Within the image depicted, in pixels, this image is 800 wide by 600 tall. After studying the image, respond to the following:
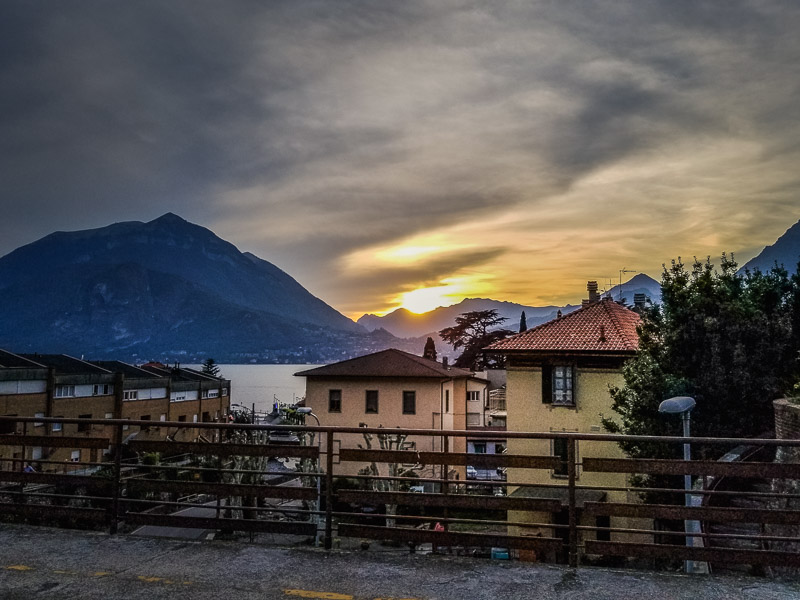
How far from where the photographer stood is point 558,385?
30.4 meters

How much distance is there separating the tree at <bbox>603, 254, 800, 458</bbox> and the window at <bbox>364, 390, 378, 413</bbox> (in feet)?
87.3

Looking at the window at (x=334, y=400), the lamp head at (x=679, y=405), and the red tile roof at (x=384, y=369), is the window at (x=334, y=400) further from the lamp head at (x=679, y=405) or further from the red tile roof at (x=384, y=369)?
the lamp head at (x=679, y=405)

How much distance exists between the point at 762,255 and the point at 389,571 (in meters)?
222

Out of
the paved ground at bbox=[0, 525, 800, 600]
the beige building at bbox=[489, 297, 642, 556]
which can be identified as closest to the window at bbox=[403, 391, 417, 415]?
the beige building at bbox=[489, 297, 642, 556]

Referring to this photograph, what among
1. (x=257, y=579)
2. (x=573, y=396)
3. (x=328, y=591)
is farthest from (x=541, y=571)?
(x=573, y=396)

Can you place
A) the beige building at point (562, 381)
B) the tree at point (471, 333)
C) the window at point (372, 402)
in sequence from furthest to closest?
the tree at point (471, 333), the window at point (372, 402), the beige building at point (562, 381)

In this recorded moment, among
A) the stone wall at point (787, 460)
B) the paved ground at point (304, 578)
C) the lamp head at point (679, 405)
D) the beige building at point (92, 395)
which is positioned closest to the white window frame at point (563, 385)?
the stone wall at point (787, 460)

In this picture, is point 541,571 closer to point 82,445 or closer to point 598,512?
point 598,512

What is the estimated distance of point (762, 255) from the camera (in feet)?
648

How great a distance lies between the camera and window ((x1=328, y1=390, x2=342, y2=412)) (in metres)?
47.0

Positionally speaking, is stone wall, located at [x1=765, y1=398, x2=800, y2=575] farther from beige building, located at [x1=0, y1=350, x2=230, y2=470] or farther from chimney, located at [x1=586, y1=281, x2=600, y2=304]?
beige building, located at [x1=0, y1=350, x2=230, y2=470]

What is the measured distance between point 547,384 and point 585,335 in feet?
10.5

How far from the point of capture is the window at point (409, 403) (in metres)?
46.1

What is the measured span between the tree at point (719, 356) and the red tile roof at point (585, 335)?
→ 7.72m
